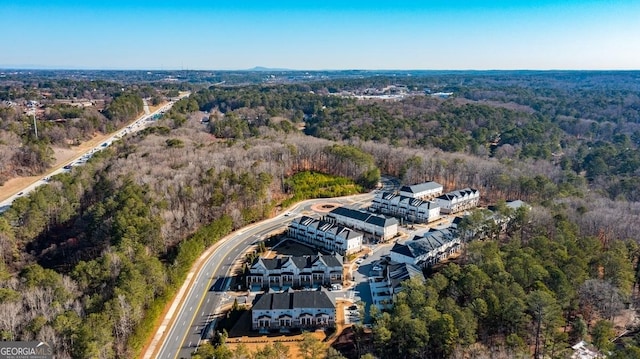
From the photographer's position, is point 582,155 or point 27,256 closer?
point 27,256

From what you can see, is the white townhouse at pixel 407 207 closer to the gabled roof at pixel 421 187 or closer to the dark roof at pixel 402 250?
the gabled roof at pixel 421 187

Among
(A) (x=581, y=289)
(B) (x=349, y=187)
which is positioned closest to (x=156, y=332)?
(A) (x=581, y=289)

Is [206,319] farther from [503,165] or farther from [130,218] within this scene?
[503,165]

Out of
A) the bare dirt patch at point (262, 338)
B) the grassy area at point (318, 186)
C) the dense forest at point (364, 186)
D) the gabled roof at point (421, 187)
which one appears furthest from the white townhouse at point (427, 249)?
the grassy area at point (318, 186)

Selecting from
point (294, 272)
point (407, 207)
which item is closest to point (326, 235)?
point (294, 272)

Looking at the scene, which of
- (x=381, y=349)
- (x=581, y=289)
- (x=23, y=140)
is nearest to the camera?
(x=381, y=349)
